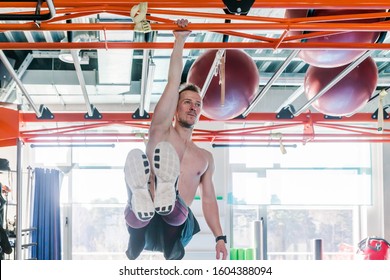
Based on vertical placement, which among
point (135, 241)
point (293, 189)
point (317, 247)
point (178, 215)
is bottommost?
point (317, 247)

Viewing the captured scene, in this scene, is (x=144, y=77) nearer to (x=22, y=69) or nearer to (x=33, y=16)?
(x=33, y=16)

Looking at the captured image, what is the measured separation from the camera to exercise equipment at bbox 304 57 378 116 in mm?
4461

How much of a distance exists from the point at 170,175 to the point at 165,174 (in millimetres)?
20

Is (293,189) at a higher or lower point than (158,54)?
lower

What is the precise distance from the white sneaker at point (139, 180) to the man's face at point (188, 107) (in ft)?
0.91

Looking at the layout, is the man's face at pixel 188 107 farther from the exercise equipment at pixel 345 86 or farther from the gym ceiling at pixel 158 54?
the exercise equipment at pixel 345 86

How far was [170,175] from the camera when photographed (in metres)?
2.66

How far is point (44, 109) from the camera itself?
17.4 ft

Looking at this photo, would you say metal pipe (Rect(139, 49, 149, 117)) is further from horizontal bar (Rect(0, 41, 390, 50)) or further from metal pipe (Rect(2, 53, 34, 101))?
metal pipe (Rect(2, 53, 34, 101))

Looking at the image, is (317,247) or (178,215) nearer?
(178,215)

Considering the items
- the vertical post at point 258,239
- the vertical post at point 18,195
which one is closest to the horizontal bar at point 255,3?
the vertical post at point 18,195

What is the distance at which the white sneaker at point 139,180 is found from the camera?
2723 millimetres

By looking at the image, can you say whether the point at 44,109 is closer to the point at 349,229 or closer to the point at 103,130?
the point at 103,130

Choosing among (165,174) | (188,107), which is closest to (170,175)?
(165,174)
